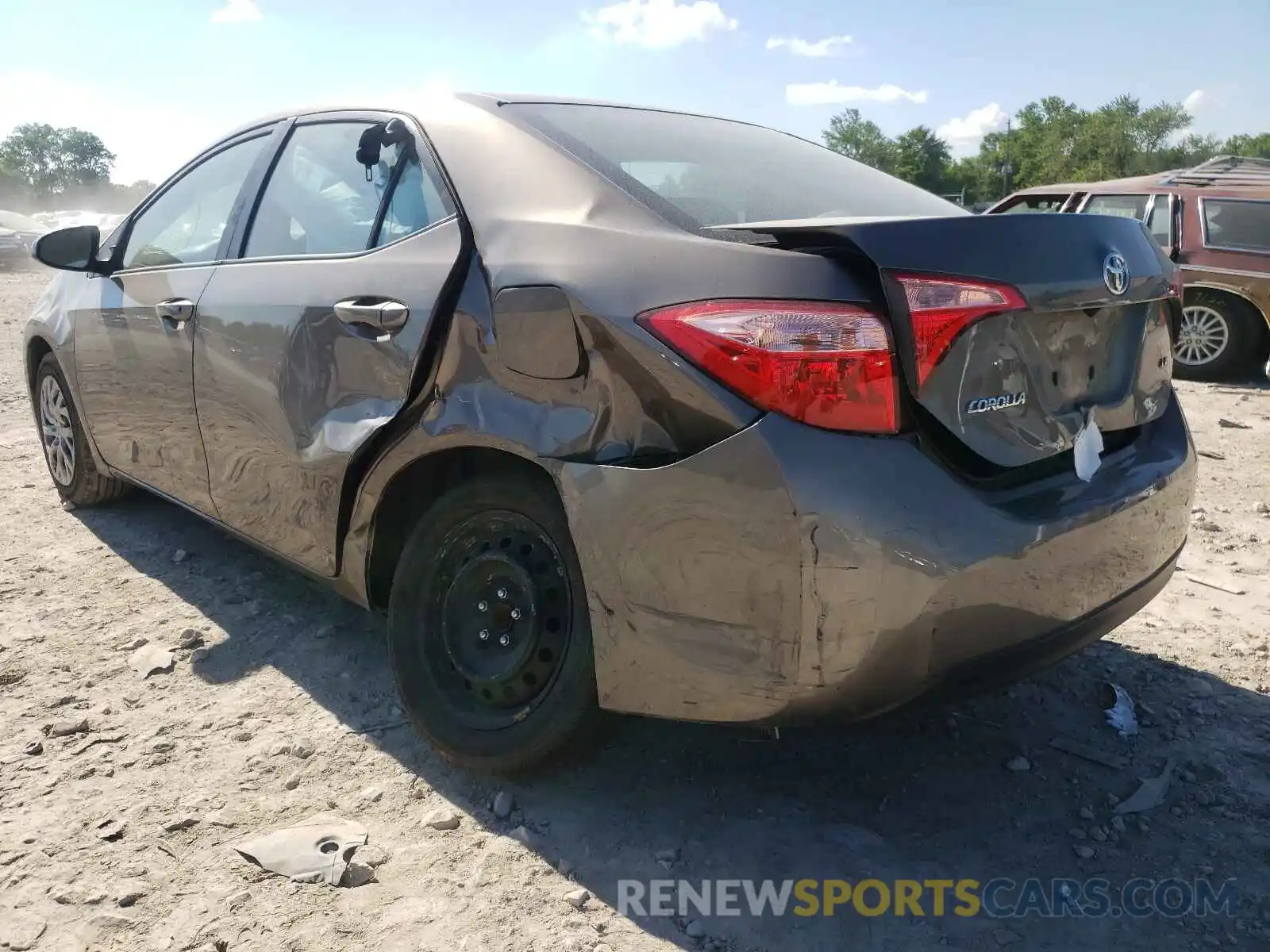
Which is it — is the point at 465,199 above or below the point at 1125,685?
above

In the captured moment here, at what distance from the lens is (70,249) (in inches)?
153

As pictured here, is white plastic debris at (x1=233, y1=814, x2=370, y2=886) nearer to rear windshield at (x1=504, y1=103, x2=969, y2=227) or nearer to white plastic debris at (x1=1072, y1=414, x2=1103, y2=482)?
rear windshield at (x1=504, y1=103, x2=969, y2=227)

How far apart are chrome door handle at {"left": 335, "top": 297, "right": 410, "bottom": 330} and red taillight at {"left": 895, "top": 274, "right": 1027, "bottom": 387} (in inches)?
45.1

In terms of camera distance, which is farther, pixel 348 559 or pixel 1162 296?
pixel 348 559

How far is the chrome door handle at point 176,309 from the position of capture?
3119 mm

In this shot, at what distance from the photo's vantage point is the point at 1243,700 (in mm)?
2746

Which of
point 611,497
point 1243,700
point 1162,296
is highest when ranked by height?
point 1162,296

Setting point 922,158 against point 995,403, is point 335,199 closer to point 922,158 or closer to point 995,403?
point 995,403

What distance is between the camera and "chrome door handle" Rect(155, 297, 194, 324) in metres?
3.12

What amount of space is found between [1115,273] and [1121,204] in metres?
7.62

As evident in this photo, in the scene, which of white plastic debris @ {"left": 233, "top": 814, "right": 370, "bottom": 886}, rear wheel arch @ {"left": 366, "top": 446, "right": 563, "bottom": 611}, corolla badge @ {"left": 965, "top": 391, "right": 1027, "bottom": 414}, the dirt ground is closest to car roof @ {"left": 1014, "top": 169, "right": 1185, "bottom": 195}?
the dirt ground

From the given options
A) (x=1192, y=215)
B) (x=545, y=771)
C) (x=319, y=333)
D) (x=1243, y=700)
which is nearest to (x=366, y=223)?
(x=319, y=333)

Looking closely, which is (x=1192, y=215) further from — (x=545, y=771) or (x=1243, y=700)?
(x=545, y=771)

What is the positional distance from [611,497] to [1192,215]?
8.24m
